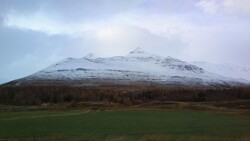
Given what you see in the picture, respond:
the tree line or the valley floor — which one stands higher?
the tree line

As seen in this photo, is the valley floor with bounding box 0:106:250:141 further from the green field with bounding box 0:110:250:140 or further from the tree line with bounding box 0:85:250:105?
the tree line with bounding box 0:85:250:105

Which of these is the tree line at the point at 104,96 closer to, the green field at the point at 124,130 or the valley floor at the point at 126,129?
the valley floor at the point at 126,129

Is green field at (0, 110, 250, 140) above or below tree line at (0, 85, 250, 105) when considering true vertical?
below

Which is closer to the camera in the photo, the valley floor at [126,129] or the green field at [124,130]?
the valley floor at [126,129]

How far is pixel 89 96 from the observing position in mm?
137000

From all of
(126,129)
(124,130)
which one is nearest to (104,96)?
(126,129)

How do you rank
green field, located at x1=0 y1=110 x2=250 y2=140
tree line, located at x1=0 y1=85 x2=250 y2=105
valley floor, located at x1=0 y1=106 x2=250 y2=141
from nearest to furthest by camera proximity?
valley floor, located at x1=0 y1=106 x2=250 y2=141
green field, located at x1=0 y1=110 x2=250 y2=140
tree line, located at x1=0 y1=85 x2=250 y2=105

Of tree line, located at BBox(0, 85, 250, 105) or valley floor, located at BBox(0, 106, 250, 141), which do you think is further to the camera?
tree line, located at BBox(0, 85, 250, 105)

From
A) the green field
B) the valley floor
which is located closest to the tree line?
the valley floor

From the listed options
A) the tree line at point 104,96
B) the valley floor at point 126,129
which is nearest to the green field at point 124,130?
the valley floor at point 126,129

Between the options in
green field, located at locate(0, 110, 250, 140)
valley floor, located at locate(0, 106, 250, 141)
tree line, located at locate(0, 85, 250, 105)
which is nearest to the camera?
valley floor, located at locate(0, 106, 250, 141)

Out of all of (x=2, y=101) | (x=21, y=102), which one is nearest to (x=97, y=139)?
(x=21, y=102)

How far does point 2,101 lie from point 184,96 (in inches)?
2349

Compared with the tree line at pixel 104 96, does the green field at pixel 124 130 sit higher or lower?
lower
